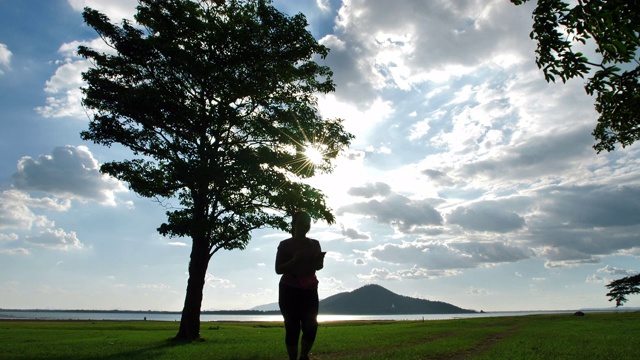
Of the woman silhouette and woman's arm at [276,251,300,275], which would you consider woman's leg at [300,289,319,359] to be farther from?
woman's arm at [276,251,300,275]

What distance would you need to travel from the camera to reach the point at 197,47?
20234 millimetres

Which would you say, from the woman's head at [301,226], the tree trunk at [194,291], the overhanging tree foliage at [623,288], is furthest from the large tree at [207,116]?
the overhanging tree foliage at [623,288]

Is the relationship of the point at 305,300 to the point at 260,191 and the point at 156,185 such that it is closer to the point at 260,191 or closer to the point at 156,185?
the point at 260,191

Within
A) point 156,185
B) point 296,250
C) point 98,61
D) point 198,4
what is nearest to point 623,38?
point 296,250

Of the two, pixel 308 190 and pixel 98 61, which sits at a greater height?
pixel 98 61

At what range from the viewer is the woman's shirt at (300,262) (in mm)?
7043

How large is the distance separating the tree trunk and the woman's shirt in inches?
575

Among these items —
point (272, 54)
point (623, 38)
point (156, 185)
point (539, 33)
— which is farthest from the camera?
point (272, 54)

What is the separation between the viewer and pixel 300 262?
7.08 meters

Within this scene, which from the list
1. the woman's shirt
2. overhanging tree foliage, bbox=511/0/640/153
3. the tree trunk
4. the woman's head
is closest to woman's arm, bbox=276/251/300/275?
the woman's shirt

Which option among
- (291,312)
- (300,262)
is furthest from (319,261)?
(291,312)

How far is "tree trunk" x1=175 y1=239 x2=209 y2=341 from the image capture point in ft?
64.6

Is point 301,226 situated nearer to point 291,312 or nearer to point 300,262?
point 300,262

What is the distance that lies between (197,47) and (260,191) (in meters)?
7.93
